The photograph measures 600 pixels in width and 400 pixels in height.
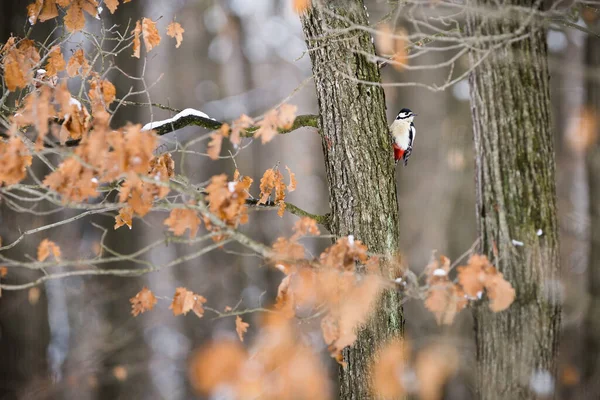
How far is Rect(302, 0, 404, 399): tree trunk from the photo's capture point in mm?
3043

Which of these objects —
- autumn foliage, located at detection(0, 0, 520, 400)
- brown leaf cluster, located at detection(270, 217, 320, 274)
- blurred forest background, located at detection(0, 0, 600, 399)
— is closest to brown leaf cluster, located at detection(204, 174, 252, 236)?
autumn foliage, located at detection(0, 0, 520, 400)

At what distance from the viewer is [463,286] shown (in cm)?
280

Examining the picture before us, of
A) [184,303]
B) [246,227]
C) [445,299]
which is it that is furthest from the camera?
[246,227]

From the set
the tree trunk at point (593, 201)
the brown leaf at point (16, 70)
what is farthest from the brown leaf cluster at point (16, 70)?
the tree trunk at point (593, 201)

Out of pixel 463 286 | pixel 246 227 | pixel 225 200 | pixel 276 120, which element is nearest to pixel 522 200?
pixel 463 286

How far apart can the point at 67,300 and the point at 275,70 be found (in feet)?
23.4

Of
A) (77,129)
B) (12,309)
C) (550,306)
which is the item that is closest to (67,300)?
(12,309)

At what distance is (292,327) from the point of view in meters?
3.25

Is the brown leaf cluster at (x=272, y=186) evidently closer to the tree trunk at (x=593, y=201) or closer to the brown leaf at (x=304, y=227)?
the brown leaf at (x=304, y=227)

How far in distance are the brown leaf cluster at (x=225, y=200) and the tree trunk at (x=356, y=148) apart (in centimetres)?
79

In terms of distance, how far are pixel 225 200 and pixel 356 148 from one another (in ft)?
3.21

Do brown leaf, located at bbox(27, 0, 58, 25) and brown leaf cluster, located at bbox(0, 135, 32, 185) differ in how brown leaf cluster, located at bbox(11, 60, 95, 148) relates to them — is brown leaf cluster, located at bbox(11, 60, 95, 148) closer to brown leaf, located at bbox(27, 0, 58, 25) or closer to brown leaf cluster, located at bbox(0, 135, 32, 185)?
brown leaf cluster, located at bbox(0, 135, 32, 185)

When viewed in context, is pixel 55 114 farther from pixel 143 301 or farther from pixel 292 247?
pixel 143 301

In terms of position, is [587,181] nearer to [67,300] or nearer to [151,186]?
[151,186]
